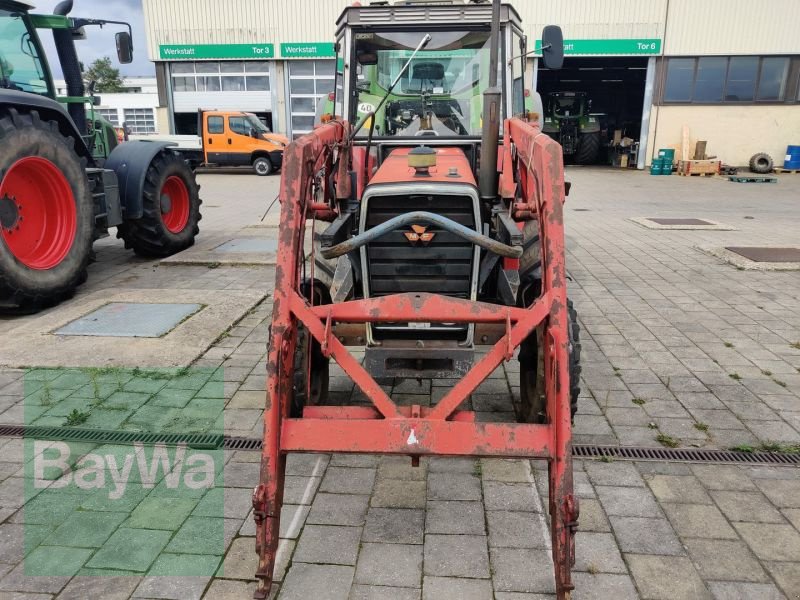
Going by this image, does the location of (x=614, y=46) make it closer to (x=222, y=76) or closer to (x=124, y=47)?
(x=222, y=76)

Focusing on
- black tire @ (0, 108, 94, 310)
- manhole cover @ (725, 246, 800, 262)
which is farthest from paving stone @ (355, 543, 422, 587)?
manhole cover @ (725, 246, 800, 262)

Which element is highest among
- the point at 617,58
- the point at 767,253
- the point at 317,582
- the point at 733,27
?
the point at 733,27

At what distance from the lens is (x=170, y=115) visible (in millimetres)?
24531

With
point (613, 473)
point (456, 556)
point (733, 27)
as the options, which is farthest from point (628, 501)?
point (733, 27)

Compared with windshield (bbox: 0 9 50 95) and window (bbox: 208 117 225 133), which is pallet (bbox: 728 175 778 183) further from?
windshield (bbox: 0 9 50 95)

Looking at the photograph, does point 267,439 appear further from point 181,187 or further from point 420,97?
point 181,187

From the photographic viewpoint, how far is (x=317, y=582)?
102 inches

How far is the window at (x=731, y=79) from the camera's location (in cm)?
2141

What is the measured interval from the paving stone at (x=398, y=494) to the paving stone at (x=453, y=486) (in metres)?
0.05

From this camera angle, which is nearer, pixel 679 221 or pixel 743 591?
pixel 743 591

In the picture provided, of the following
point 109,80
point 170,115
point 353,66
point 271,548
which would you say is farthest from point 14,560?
point 109,80

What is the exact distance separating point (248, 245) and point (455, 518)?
676 cm

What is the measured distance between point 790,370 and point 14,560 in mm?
4979

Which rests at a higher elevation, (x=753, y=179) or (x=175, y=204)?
(x=175, y=204)
